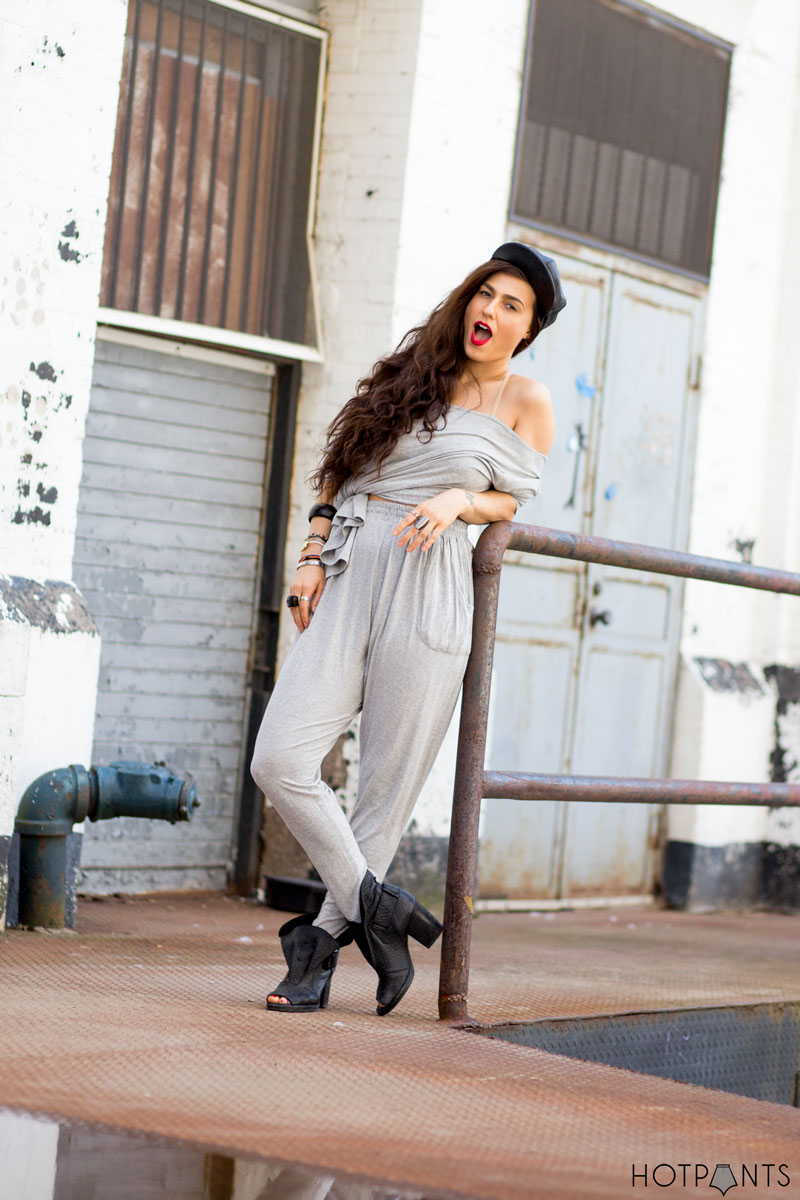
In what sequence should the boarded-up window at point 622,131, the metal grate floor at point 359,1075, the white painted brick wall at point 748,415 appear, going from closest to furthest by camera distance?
the metal grate floor at point 359,1075 < the boarded-up window at point 622,131 < the white painted brick wall at point 748,415

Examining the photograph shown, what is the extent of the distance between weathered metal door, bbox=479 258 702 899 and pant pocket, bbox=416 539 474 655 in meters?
2.67

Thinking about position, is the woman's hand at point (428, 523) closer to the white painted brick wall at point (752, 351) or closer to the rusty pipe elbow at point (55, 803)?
the rusty pipe elbow at point (55, 803)

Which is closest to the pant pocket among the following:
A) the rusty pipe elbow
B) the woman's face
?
the woman's face

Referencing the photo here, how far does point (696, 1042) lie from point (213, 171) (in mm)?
3472

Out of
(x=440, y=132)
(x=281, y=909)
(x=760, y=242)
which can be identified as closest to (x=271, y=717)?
(x=281, y=909)

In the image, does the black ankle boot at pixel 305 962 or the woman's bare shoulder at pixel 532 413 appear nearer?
the black ankle boot at pixel 305 962

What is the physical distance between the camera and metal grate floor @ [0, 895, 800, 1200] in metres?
2.54

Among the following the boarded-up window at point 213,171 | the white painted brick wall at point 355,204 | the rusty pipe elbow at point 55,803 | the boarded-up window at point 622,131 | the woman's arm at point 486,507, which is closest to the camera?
the woman's arm at point 486,507

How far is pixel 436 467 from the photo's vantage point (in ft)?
12.0

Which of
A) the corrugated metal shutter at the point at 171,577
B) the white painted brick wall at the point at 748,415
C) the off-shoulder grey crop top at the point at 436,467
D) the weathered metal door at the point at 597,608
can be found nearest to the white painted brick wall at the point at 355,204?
the corrugated metal shutter at the point at 171,577

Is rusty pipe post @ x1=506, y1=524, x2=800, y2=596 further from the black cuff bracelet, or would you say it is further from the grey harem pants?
the black cuff bracelet

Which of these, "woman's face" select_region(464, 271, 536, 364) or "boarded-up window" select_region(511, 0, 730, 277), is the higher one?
"boarded-up window" select_region(511, 0, 730, 277)

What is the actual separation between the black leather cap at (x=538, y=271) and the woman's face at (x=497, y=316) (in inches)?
0.9

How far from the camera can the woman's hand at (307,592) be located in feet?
12.0
